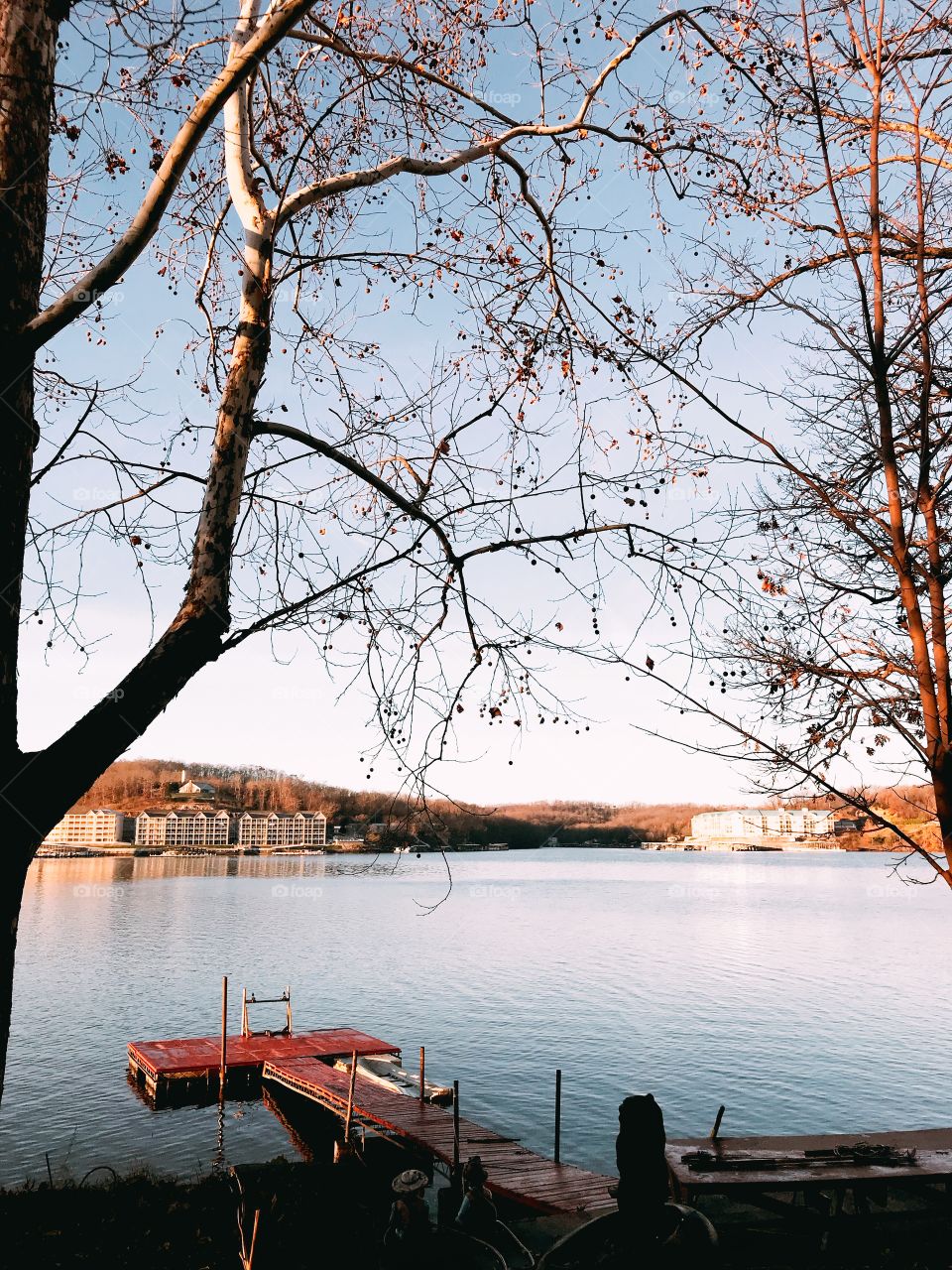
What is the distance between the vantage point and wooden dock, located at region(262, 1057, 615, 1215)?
14.8 metres

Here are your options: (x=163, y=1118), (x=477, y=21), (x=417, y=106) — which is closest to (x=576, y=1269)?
(x=417, y=106)

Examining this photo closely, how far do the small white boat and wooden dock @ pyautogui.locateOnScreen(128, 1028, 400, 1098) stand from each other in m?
0.42

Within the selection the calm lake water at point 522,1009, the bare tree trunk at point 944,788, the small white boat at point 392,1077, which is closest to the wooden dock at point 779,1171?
the calm lake water at point 522,1009

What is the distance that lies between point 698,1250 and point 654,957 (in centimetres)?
6505

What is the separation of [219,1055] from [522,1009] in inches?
768

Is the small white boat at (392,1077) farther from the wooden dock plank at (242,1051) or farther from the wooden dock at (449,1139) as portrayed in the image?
the wooden dock at (449,1139)

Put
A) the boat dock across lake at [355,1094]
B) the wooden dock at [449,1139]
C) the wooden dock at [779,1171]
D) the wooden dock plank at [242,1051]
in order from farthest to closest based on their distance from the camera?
the wooden dock plank at [242,1051], the boat dock across lake at [355,1094], the wooden dock at [449,1139], the wooden dock at [779,1171]

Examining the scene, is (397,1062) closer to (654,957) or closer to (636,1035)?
(636,1035)

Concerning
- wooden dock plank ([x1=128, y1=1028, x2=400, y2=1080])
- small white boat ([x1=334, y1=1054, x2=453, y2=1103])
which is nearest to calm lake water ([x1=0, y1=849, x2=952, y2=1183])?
wooden dock plank ([x1=128, y1=1028, x2=400, y2=1080])

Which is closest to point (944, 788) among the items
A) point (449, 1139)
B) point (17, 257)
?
point (17, 257)

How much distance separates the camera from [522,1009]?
45.3m

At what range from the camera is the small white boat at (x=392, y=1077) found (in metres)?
25.0

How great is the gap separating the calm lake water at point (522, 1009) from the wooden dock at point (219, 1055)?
119cm

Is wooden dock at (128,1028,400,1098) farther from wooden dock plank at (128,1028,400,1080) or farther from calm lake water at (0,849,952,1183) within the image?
calm lake water at (0,849,952,1183)
